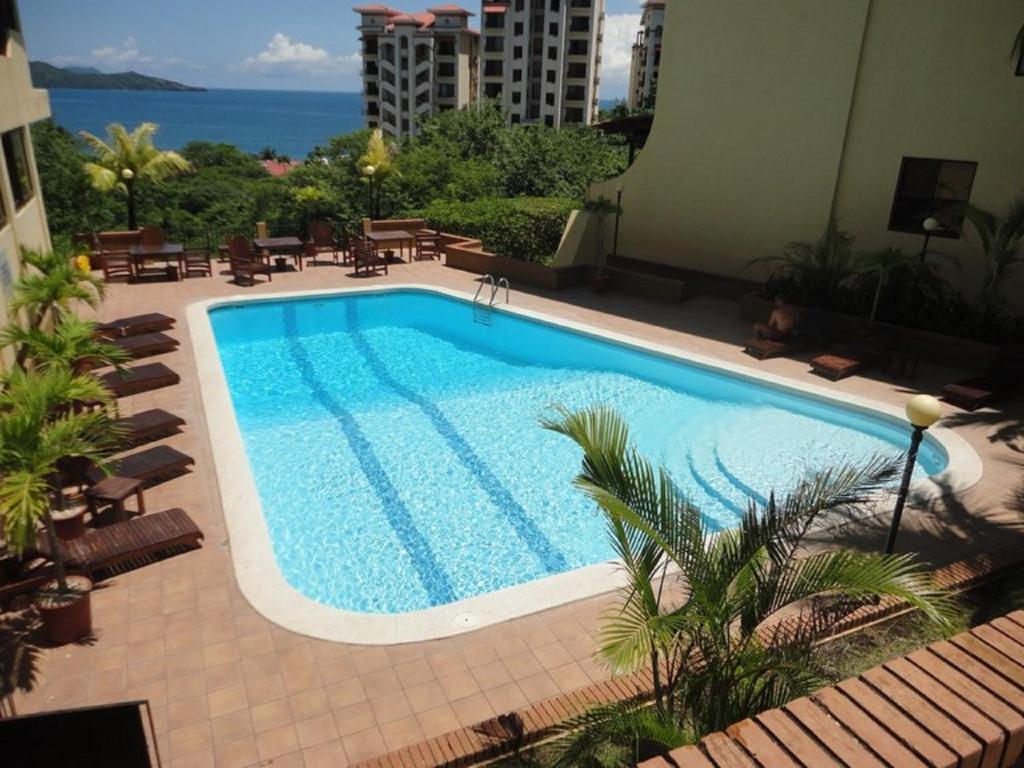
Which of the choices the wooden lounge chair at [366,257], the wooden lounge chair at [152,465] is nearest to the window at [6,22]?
the wooden lounge chair at [152,465]

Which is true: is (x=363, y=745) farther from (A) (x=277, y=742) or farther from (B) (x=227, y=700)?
(B) (x=227, y=700)

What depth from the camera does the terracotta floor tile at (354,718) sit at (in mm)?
5070

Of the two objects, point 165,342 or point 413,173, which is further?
point 413,173

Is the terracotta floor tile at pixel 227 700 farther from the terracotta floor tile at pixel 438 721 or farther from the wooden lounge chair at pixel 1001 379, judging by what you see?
the wooden lounge chair at pixel 1001 379

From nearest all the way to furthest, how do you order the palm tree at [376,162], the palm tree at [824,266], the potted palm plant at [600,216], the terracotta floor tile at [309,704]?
the terracotta floor tile at [309,704] < the palm tree at [824,266] < the potted palm plant at [600,216] < the palm tree at [376,162]

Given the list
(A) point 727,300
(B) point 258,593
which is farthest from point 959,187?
(B) point 258,593

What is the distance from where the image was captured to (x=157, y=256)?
685 inches

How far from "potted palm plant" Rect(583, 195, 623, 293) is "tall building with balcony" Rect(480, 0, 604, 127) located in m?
66.3

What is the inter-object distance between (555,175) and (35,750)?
91.2ft

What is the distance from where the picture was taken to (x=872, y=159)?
15078 millimetres

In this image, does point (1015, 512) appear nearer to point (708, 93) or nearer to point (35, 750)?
point (35, 750)

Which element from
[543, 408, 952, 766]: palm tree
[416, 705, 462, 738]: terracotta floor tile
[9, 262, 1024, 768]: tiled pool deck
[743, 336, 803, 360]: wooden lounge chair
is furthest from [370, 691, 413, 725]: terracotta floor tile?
[743, 336, 803, 360]: wooden lounge chair

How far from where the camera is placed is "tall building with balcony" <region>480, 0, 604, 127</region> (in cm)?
8112

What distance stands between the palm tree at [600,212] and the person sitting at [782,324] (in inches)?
207
